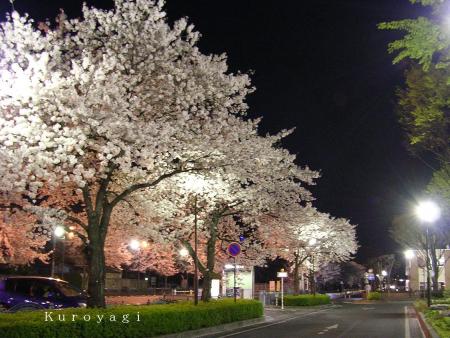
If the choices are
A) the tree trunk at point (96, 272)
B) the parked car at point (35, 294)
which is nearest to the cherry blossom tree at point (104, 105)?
the tree trunk at point (96, 272)

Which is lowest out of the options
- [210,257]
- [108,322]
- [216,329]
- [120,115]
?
[216,329]

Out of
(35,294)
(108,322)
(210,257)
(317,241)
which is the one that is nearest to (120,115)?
(108,322)

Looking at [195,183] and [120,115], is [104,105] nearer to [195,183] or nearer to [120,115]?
[120,115]

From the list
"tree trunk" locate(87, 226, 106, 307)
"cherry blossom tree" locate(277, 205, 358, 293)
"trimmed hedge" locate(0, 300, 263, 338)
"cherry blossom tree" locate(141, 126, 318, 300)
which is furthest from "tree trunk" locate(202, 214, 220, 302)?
"cherry blossom tree" locate(277, 205, 358, 293)

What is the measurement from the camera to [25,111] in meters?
14.0

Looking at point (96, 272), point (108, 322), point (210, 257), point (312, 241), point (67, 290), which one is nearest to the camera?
point (108, 322)

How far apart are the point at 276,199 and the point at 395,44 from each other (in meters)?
19.1

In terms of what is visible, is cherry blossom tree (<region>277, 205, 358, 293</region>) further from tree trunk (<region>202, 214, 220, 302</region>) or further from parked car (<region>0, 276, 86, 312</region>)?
parked car (<region>0, 276, 86, 312</region>)

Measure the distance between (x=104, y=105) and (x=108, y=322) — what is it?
5805 millimetres

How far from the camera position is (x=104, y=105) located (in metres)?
14.6

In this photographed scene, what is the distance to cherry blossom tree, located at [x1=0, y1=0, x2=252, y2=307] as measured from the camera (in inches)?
554

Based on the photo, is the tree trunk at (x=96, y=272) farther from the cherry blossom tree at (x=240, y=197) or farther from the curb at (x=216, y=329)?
the cherry blossom tree at (x=240, y=197)

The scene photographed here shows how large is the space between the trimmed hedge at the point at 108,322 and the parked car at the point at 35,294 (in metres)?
4.87

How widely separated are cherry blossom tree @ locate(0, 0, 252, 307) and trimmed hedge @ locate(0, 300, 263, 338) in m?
1.70
